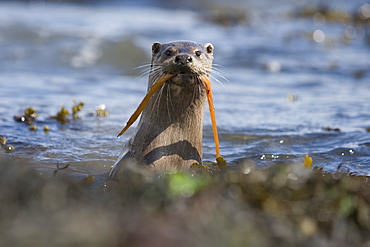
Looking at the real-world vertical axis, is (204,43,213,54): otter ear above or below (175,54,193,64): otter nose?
above

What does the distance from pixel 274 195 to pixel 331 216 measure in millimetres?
348

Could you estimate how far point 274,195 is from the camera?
3734 millimetres

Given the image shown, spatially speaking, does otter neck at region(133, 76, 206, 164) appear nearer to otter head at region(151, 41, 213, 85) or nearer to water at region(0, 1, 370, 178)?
otter head at region(151, 41, 213, 85)

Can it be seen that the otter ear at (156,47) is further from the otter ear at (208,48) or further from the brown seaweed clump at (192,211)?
the brown seaweed clump at (192,211)

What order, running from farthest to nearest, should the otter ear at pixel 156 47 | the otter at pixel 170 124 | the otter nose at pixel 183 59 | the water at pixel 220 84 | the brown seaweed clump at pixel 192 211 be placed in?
the water at pixel 220 84 < the otter ear at pixel 156 47 < the otter at pixel 170 124 < the otter nose at pixel 183 59 < the brown seaweed clump at pixel 192 211

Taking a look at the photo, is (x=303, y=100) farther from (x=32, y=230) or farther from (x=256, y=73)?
(x=32, y=230)

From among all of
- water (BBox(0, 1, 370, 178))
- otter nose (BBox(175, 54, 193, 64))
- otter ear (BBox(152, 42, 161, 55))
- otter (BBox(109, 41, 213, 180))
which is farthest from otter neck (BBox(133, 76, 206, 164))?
water (BBox(0, 1, 370, 178))

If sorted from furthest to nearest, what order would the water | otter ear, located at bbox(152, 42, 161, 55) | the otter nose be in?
1. the water
2. otter ear, located at bbox(152, 42, 161, 55)
3. the otter nose

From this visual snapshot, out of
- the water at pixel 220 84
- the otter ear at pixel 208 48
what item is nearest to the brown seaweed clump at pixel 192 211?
the water at pixel 220 84

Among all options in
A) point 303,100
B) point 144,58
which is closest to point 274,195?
point 303,100

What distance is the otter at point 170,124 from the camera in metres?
5.00

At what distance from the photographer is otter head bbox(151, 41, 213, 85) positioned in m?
4.77

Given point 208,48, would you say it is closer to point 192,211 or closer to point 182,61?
point 182,61

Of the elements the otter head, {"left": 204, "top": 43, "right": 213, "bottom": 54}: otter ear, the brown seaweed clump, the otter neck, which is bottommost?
the brown seaweed clump
